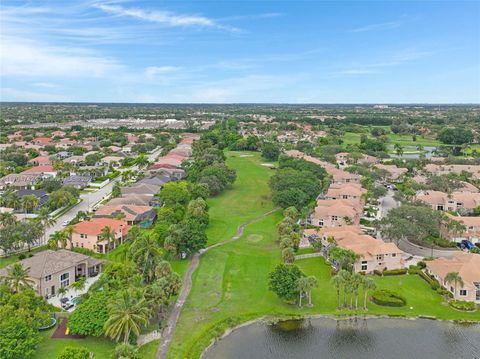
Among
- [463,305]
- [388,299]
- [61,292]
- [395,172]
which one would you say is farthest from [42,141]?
[463,305]

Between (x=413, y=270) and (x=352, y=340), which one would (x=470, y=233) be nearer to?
(x=413, y=270)

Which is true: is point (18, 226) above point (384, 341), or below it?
above

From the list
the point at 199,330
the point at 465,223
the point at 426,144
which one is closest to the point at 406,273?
the point at 465,223

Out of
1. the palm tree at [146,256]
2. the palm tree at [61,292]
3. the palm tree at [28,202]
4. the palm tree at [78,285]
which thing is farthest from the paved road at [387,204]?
the palm tree at [28,202]

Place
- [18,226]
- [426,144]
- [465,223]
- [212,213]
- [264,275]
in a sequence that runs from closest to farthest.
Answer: [264,275]
[18,226]
[465,223]
[212,213]
[426,144]

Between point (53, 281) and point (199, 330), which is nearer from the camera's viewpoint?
point (199, 330)

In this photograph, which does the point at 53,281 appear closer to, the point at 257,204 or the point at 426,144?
the point at 257,204

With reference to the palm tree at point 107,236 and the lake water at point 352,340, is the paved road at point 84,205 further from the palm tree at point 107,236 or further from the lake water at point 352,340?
the lake water at point 352,340

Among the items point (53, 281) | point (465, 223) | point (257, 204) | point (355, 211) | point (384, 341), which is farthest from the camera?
point (257, 204)
